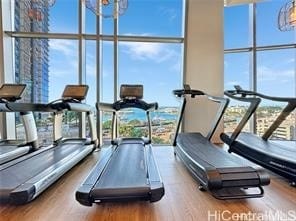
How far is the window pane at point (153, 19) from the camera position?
6312mm

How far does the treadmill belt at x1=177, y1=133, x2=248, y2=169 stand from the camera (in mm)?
2811

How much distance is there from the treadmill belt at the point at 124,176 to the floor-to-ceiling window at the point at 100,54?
8.04ft

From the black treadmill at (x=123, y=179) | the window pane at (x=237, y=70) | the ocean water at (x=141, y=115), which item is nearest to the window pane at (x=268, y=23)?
the window pane at (x=237, y=70)

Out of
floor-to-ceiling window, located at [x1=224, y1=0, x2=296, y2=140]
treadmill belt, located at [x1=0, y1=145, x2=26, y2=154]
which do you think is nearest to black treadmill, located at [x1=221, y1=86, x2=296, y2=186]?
floor-to-ceiling window, located at [x1=224, y1=0, x2=296, y2=140]

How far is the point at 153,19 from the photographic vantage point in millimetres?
6387

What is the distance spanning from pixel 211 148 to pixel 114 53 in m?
3.50

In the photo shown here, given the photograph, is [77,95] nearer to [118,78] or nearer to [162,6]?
[118,78]

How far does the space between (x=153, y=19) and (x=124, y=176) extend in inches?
185

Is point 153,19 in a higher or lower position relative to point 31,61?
higher

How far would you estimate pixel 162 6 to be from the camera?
643 centimetres

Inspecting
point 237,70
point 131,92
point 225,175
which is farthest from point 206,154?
point 237,70

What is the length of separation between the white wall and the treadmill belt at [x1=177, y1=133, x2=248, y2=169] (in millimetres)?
1558

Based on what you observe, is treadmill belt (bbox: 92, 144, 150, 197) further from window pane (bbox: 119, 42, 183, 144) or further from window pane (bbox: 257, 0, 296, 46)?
window pane (bbox: 257, 0, 296, 46)

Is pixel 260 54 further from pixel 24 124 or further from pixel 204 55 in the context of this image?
pixel 24 124
